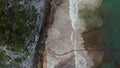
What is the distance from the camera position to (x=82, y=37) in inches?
187

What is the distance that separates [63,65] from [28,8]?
4.09ft

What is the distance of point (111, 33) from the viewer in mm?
4883

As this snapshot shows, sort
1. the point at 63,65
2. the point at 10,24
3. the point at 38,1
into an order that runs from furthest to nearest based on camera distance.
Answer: the point at 63,65 < the point at 38,1 < the point at 10,24

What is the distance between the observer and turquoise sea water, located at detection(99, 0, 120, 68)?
4.79 metres

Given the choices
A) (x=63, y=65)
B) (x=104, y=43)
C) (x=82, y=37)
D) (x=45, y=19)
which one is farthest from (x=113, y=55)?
(x=45, y=19)

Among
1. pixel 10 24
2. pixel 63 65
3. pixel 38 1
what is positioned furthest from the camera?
pixel 63 65

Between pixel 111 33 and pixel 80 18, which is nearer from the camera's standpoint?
pixel 80 18

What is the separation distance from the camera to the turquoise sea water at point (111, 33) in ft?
15.7

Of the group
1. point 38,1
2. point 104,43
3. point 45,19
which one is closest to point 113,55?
point 104,43

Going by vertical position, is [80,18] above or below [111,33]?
above

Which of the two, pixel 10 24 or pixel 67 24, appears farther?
pixel 67 24

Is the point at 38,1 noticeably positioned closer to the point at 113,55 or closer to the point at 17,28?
the point at 17,28

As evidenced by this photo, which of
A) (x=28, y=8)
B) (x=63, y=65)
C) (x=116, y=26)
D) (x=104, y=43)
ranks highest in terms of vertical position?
(x=28, y=8)

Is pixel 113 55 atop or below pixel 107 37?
below
